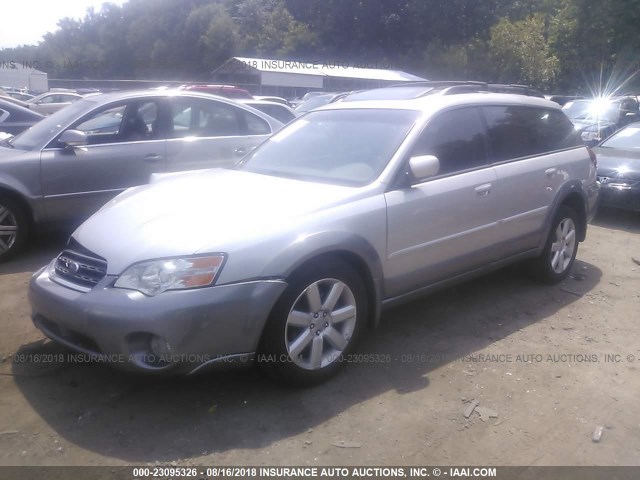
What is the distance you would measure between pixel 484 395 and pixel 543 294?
201cm

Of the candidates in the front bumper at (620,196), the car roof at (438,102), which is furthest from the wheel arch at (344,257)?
the front bumper at (620,196)

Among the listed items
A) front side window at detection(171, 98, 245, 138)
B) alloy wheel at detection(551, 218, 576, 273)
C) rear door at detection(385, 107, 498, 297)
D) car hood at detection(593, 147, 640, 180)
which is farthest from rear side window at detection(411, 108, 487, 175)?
car hood at detection(593, 147, 640, 180)

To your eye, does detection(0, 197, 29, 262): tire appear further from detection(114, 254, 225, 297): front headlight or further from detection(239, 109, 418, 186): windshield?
detection(114, 254, 225, 297): front headlight

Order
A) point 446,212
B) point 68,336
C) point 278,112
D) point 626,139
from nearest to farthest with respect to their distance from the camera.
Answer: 1. point 68,336
2. point 446,212
3. point 626,139
4. point 278,112

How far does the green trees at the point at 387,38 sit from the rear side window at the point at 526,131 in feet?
91.4

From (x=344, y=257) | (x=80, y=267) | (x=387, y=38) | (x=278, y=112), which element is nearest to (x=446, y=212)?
(x=344, y=257)

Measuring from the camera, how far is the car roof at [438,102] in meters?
4.44

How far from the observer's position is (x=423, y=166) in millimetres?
3941

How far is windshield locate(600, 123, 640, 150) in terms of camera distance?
9.39m

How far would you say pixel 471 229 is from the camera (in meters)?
4.50

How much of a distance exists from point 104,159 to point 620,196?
6.44 m

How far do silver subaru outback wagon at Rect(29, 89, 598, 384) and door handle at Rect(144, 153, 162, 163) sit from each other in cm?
169

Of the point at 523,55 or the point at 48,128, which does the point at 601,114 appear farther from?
the point at 523,55

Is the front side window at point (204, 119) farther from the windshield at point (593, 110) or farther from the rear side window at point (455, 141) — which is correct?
the windshield at point (593, 110)
